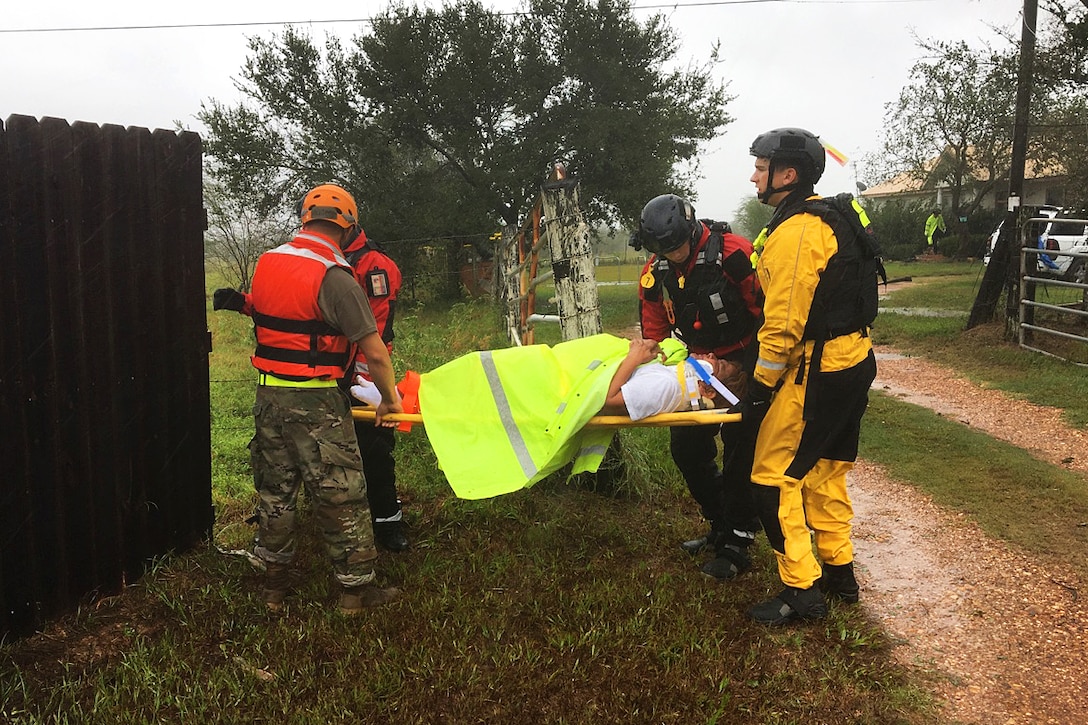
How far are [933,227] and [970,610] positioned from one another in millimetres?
32795

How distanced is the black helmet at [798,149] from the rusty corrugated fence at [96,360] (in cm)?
314

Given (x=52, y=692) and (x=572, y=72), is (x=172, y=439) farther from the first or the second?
(x=572, y=72)

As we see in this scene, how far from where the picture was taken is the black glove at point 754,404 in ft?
12.1

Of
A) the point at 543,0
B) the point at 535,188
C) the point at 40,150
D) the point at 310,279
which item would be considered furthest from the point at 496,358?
the point at 543,0

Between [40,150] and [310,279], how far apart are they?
132 cm

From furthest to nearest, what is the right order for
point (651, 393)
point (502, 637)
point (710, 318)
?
1. point (710, 318)
2. point (651, 393)
3. point (502, 637)

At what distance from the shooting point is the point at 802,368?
3.67 m

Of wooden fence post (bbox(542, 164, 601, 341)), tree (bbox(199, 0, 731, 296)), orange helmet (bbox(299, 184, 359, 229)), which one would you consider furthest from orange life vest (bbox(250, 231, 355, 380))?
tree (bbox(199, 0, 731, 296))

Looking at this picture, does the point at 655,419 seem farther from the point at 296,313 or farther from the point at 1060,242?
the point at 1060,242

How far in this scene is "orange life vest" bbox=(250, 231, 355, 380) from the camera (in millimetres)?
3516

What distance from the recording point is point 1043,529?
502 centimetres

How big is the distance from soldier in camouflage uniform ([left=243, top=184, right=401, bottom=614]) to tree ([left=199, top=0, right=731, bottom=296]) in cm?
1617

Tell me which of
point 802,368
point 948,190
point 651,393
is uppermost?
point 948,190

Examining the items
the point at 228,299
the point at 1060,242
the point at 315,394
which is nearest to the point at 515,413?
the point at 315,394
